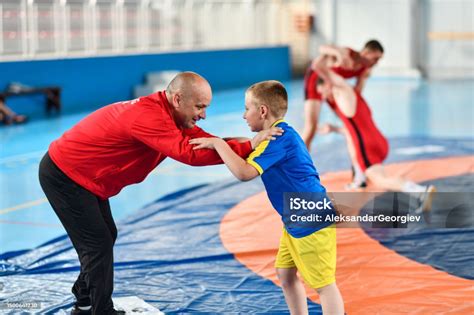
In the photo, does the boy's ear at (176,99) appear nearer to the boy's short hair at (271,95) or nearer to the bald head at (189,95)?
the bald head at (189,95)

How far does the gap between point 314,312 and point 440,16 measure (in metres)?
22.5

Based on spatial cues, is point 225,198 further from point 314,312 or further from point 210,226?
point 314,312

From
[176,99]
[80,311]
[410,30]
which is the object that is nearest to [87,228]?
[80,311]

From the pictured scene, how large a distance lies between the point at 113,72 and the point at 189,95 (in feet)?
48.0

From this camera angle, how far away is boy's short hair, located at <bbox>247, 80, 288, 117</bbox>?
394cm

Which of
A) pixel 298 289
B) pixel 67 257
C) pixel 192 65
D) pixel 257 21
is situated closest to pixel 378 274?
pixel 298 289

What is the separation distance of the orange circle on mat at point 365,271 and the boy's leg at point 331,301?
0.81 meters

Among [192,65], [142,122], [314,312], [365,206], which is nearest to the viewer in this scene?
[142,122]

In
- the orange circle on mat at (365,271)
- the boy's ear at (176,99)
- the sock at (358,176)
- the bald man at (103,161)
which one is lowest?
the orange circle on mat at (365,271)

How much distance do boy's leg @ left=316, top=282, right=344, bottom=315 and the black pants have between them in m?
1.27

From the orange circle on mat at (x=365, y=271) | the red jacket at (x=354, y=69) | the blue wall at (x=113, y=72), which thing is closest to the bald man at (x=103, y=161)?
the orange circle on mat at (x=365, y=271)

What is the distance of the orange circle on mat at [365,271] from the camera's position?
4.80m

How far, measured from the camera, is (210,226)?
22.7 ft

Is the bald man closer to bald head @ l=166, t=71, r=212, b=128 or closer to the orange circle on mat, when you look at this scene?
bald head @ l=166, t=71, r=212, b=128
